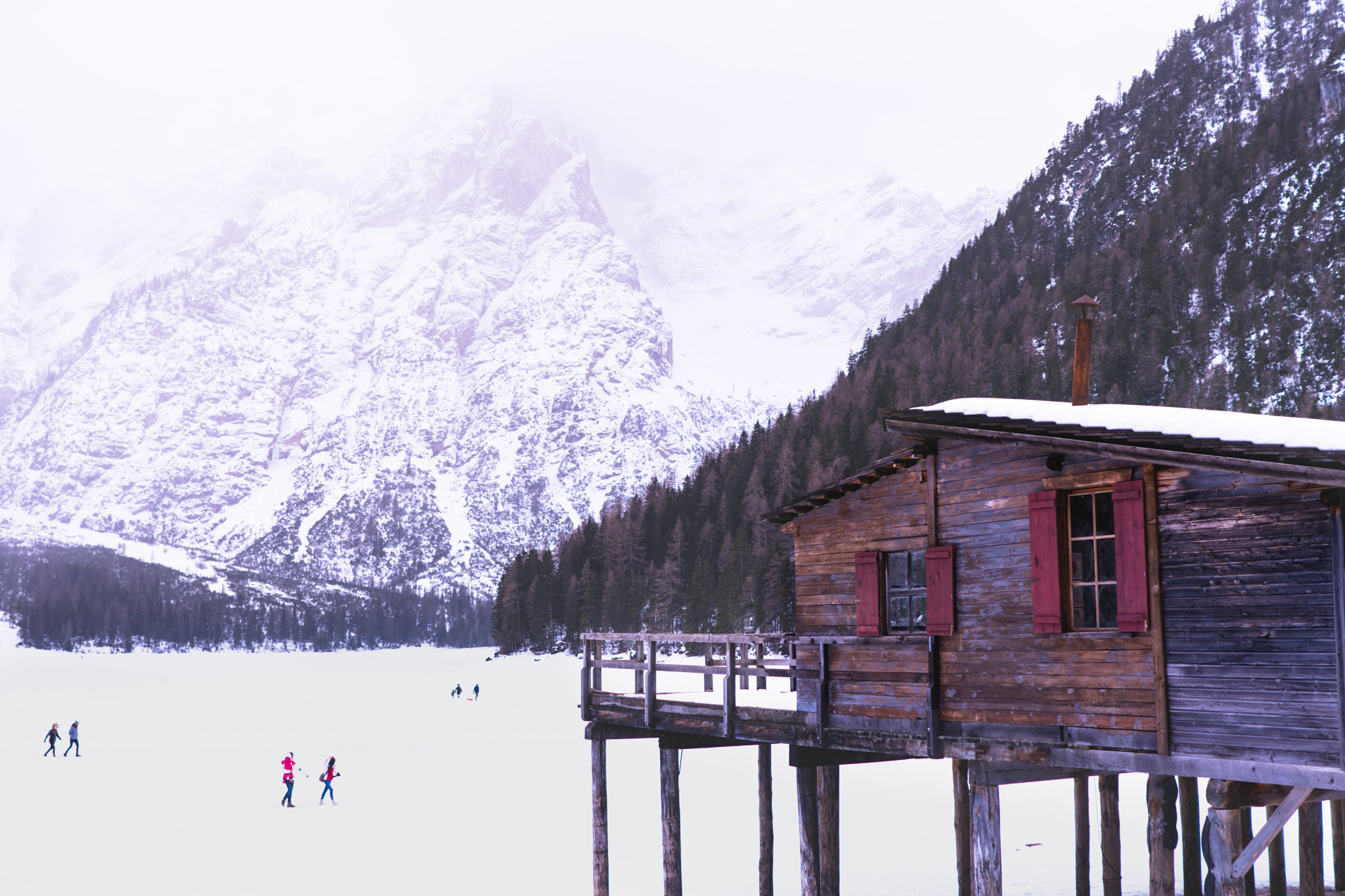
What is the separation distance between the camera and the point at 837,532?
730 inches

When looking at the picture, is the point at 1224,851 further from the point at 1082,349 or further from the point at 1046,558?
the point at 1082,349

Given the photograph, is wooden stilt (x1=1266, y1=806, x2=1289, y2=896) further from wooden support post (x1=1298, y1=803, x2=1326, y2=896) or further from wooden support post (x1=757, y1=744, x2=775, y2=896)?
wooden support post (x1=757, y1=744, x2=775, y2=896)

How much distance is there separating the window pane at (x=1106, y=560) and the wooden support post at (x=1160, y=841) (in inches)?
103

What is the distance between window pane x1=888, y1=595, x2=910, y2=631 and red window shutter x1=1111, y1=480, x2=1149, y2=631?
3774 millimetres

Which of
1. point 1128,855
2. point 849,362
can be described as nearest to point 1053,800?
point 1128,855

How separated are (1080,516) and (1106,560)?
630 millimetres

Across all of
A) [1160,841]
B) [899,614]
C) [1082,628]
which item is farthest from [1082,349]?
[1160,841]

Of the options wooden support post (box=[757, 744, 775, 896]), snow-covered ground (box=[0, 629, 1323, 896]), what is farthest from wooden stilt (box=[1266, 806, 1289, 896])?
wooden support post (box=[757, 744, 775, 896])

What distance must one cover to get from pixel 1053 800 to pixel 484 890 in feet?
57.1

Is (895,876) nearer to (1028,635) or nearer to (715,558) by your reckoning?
(1028,635)

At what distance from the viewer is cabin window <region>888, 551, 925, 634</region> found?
17219 millimetres

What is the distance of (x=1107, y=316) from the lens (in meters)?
116

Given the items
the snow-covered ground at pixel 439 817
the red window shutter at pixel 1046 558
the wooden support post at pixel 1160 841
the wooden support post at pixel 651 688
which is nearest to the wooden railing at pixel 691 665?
the wooden support post at pixel 651 688

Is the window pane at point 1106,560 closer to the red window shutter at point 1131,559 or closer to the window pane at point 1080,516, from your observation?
the window pane at point 1080,516
